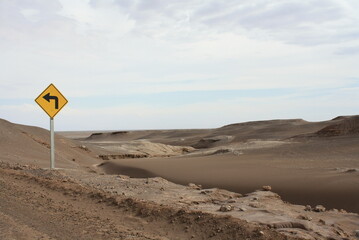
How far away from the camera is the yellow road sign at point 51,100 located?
12.7 metres

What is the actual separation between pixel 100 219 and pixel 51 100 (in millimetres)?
6915

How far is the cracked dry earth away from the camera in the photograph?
19.3ft

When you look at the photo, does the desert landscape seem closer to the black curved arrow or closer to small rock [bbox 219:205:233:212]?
small rock [bbox 219:205:233:212]

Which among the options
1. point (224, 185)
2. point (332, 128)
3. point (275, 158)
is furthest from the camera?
point (332, 128)

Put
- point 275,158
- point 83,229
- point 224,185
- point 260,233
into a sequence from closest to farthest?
point 260,233, point 83,229, point 224,185, point 275,158

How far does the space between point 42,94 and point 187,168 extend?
6305 mm

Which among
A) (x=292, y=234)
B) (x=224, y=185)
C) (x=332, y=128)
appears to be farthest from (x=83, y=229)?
(x=332, y=128)

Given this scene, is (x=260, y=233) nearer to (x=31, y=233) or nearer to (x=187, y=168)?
(x=31, y=233)

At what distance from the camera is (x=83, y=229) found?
6176mm

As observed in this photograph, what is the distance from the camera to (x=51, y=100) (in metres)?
12.8

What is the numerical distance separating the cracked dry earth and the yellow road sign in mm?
4043

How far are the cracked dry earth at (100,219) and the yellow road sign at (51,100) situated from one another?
13.3 feet

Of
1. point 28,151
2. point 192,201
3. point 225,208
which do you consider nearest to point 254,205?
point 225,208

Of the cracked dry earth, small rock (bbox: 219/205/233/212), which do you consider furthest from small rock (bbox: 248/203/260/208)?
the cracked dry earth
